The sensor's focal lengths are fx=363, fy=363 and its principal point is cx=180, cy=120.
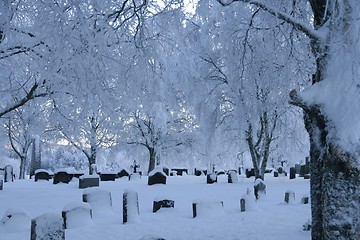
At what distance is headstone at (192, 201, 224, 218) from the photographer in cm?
917

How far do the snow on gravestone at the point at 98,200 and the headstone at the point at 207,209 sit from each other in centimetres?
223

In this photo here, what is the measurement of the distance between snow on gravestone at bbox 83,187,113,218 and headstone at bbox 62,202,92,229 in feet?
4.37

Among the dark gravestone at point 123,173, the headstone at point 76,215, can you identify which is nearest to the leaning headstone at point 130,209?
the headstone at point 76,215

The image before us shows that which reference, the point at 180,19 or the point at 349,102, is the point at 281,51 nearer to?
the point at 180,19

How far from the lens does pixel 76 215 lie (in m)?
7.89

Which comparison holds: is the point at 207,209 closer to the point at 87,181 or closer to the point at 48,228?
the point at 48,228

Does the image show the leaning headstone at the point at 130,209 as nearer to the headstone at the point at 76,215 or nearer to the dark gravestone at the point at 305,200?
the headstone at the point at 76,215

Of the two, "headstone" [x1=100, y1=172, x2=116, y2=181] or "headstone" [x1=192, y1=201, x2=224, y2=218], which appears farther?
"headstone" [x1=100, y1=172, x2=116, y2=181]

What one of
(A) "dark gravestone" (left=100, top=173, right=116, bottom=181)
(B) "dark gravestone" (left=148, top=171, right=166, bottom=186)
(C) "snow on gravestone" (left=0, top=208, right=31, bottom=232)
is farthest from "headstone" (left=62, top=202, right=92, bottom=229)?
(A) "dark gravestone" (left=100, top=173, right=116, bottom=181)

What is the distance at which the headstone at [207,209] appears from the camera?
9.17 metres

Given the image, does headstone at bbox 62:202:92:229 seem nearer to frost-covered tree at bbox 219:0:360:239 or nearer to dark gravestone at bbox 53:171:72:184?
frost-covered tree at bbox 219:0:360:239

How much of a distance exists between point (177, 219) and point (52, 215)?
4826mm

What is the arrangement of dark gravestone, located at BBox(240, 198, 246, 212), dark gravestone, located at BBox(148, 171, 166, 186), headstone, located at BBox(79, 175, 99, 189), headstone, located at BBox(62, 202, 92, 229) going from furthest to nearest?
1. dark gravestone, located at BBox(148, 171, 166, 186)
2. headstone, located at BBox(79, 175, 99, 189)
3. dark gravestone, located at BBox(240, 198, 246, 212)
4. headstone, located at BBox(62, 202, 92, 229)

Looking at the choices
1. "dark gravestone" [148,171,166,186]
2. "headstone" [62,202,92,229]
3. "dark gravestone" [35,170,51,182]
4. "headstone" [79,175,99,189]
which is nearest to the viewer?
"headstone" [62,202,92,229]
